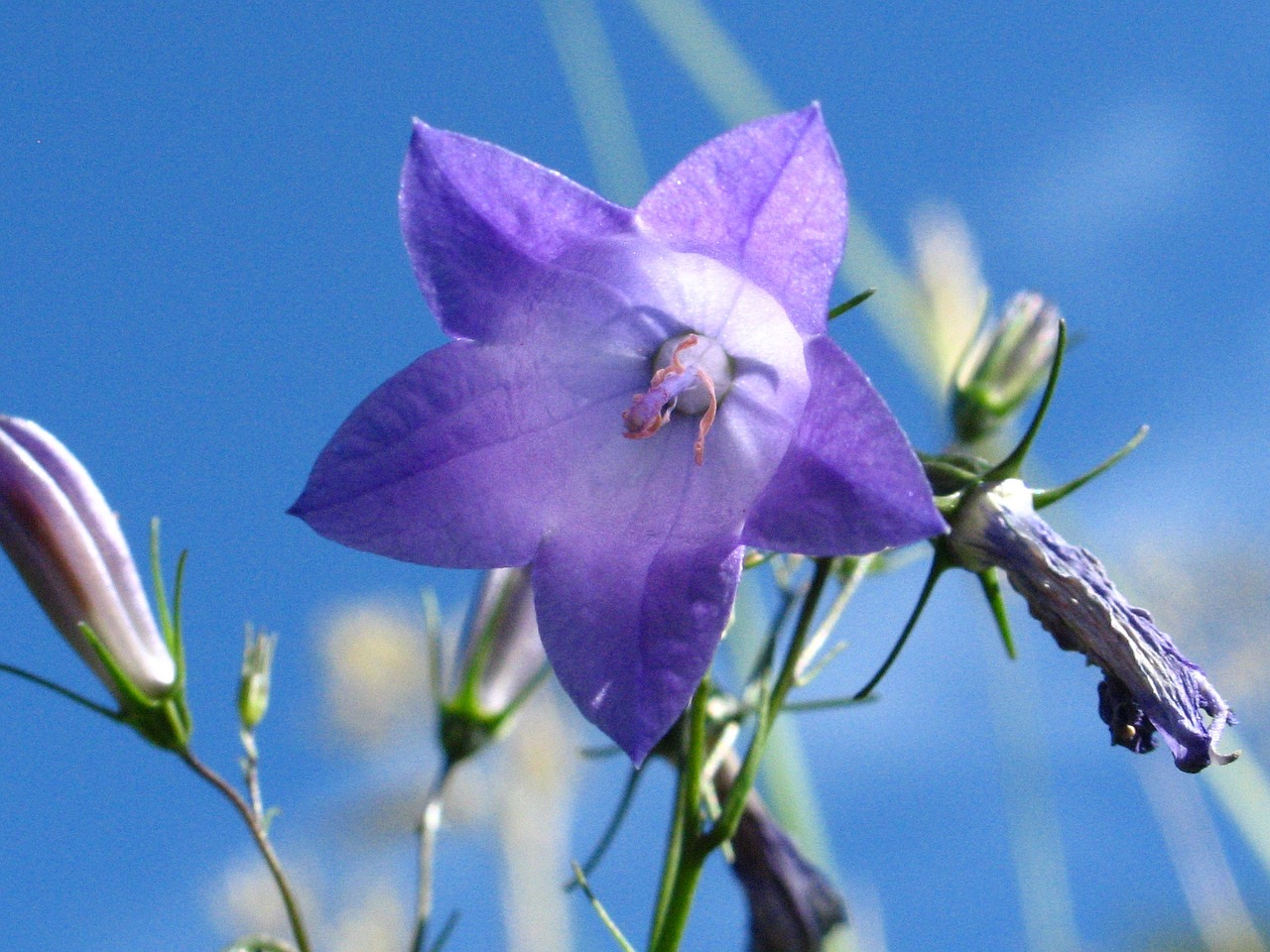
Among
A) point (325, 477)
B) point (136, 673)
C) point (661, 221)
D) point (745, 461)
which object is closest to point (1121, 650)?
point (745, 461)

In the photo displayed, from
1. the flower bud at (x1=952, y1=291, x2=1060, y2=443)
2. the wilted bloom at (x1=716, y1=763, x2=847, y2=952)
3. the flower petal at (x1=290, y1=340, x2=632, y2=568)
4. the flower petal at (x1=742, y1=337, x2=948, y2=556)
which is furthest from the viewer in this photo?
the flower bud at (x1=952, y1=291, x2=1060, y2=443)

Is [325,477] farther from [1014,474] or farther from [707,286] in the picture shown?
[1014,474]

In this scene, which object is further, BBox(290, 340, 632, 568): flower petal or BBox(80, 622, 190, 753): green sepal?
BBox(80, 622, 190, 753): green sepal

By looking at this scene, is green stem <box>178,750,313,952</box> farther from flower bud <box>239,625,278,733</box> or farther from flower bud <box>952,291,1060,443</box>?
flower bud <box>952,291,1060,443</box>

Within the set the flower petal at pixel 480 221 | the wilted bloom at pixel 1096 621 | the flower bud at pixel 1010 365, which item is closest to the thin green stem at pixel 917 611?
the wilted bloom at pixel 1096 621

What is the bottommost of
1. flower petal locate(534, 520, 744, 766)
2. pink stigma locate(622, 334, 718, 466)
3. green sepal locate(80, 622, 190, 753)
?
flower petal locate(534, 520, 744, 766)

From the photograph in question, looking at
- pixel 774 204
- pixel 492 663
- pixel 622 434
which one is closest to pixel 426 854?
pixel 492 663

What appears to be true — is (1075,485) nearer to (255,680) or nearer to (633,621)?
(633,621)

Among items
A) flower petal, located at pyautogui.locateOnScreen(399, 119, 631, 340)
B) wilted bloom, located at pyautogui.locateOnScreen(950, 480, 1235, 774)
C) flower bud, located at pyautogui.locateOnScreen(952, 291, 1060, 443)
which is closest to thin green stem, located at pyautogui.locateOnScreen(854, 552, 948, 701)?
wilted bloom, located at pyautogui.locateOnScreen(950, 480, 1235, 774)
